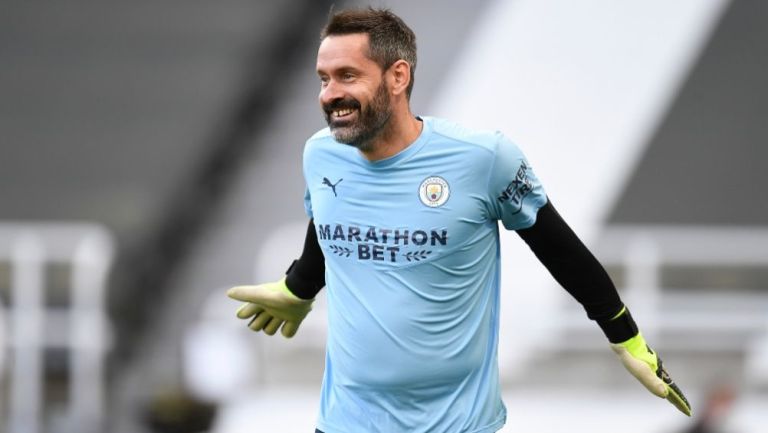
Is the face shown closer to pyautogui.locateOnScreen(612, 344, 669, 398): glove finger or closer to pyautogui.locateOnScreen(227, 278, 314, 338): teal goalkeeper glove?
pyautogui.locateOnScreen(227, 278, 314, 338): teal goalkeeper glove


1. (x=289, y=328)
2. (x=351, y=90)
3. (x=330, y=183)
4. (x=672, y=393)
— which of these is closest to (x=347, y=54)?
(x=351, y=90)

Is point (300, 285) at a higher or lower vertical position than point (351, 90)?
lower

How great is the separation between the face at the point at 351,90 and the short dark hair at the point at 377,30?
2cm

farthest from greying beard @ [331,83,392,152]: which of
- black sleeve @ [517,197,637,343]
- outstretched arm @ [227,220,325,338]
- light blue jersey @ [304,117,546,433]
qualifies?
outstretched arm @ [227,220,325,338]

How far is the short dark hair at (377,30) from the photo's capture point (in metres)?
3.52

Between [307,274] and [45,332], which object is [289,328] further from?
[45,332]

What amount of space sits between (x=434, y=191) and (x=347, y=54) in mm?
372

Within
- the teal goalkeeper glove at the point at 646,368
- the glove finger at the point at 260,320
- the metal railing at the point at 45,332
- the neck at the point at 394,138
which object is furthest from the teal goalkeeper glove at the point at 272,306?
the metal railing at the point at 45,332

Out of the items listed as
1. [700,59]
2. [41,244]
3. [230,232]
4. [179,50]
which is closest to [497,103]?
[41,244]

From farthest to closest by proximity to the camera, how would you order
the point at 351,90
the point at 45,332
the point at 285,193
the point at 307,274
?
the point at 285,193
the point at 45,332
the point at 307,274
the point at 351,90

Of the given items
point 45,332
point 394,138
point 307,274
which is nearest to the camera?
point 394,138

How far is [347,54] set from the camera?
11.5ft

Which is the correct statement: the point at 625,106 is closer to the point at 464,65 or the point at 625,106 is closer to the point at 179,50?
the point at 464,65

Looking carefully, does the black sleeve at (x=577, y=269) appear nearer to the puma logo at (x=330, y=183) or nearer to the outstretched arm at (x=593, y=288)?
the outstretched arm at (x=593, y=288)
